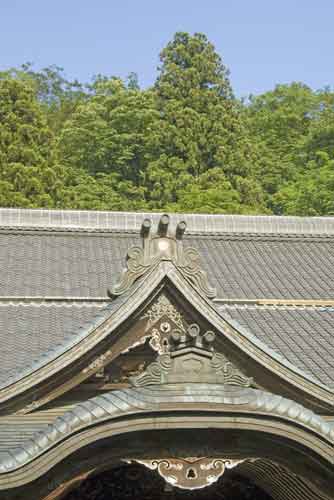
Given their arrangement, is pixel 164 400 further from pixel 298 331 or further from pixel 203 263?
pixel 203 263

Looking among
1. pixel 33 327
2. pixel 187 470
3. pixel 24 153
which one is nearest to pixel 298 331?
pixel 33 327

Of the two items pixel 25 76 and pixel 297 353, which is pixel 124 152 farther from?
pixel 297 353

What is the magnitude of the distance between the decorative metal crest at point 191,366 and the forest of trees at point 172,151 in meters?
19.1

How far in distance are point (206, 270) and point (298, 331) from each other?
3117 millimetres

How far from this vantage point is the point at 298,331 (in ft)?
25.8

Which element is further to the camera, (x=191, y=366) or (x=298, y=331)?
(x=298, y=331)

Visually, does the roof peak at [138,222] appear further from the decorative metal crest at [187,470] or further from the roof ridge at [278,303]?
the decorative metal crest at [187,470]

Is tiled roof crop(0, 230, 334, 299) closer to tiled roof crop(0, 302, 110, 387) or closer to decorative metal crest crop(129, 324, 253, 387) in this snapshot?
tiled roof crop(0, 302, 110, 387)

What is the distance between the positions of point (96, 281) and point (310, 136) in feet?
76.7

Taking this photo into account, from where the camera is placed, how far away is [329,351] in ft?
24.1

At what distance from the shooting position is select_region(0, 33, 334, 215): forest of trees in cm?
2567

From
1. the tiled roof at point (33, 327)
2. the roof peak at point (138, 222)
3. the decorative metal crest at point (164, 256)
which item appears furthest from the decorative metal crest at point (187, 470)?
the roof peak at point (138, 222)

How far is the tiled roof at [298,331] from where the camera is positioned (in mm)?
7016

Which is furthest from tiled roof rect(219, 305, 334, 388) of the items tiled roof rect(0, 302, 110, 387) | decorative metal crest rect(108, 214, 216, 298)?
tiled roof rect(0, 302, 110, 387)
